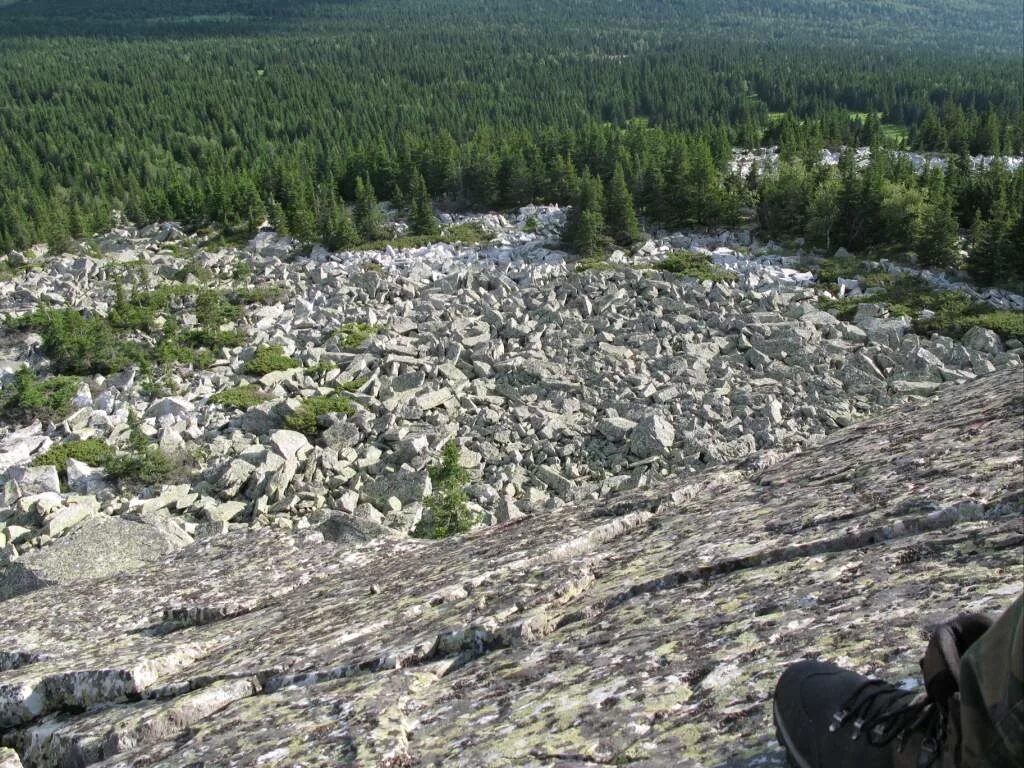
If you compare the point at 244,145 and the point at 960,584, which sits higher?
the point at 244,145

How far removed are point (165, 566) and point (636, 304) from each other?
24.9 metres

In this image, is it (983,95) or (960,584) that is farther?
(983,95)

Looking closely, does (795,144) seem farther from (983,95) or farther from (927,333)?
(983,95)

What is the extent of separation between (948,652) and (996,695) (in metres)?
0.32

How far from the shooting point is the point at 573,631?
16.8 ft

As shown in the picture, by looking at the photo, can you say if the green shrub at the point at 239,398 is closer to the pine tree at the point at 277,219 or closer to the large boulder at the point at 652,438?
the large boulder at the point at 652,438

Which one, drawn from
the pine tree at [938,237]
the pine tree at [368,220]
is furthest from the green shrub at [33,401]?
the pine tree at [938,237]

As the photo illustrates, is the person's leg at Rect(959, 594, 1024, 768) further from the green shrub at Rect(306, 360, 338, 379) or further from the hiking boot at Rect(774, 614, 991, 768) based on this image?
the green shrub at Rect(306, 360, 338, 379)

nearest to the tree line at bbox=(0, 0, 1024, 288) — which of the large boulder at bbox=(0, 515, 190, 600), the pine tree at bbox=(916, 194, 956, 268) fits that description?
the pine tree at bbox=(916, 194, 956, 268)

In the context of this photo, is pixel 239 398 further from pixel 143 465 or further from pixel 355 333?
pixel 355 333

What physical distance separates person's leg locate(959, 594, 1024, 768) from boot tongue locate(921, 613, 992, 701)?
16cm

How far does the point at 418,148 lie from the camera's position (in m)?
69.5

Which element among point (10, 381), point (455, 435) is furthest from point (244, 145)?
point (455, 435)

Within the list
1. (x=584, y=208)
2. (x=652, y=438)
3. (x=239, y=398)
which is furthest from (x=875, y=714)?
(x=584, y=208)
